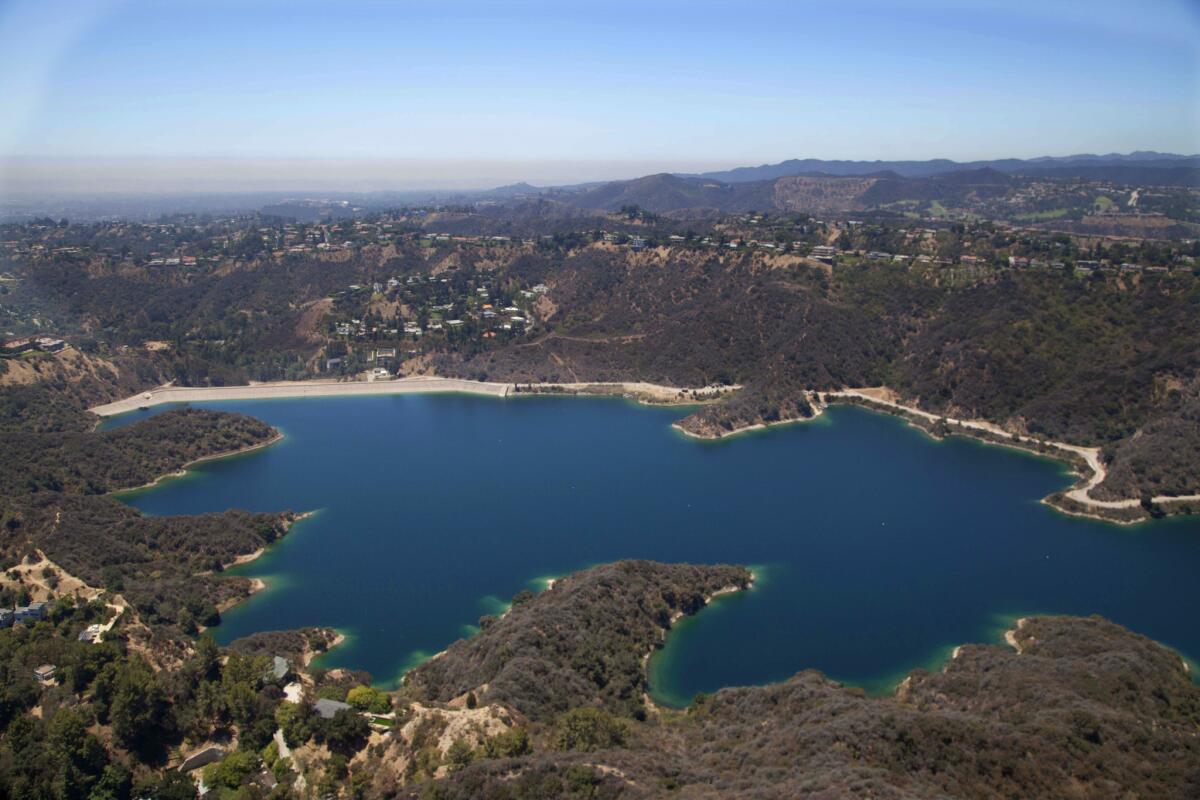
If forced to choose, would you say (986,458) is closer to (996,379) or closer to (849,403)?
(996,379)

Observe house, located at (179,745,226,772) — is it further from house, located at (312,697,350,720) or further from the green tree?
the green tree

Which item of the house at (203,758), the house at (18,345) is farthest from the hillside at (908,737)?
the house at (18,345)

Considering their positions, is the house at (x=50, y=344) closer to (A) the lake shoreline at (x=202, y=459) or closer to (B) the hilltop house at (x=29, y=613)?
(A) the lake shoreline at (x=202, y=459)

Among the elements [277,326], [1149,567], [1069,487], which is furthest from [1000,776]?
[277,326]

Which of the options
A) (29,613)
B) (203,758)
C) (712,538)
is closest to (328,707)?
(203,758)

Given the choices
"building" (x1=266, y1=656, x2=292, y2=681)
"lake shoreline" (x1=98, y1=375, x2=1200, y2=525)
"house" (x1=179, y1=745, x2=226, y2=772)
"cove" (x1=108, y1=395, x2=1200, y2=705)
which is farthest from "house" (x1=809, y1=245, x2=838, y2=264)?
"house" (x1=179, y1=745, x2=226, y2=772)

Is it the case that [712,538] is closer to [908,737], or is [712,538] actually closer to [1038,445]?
[908,737]
